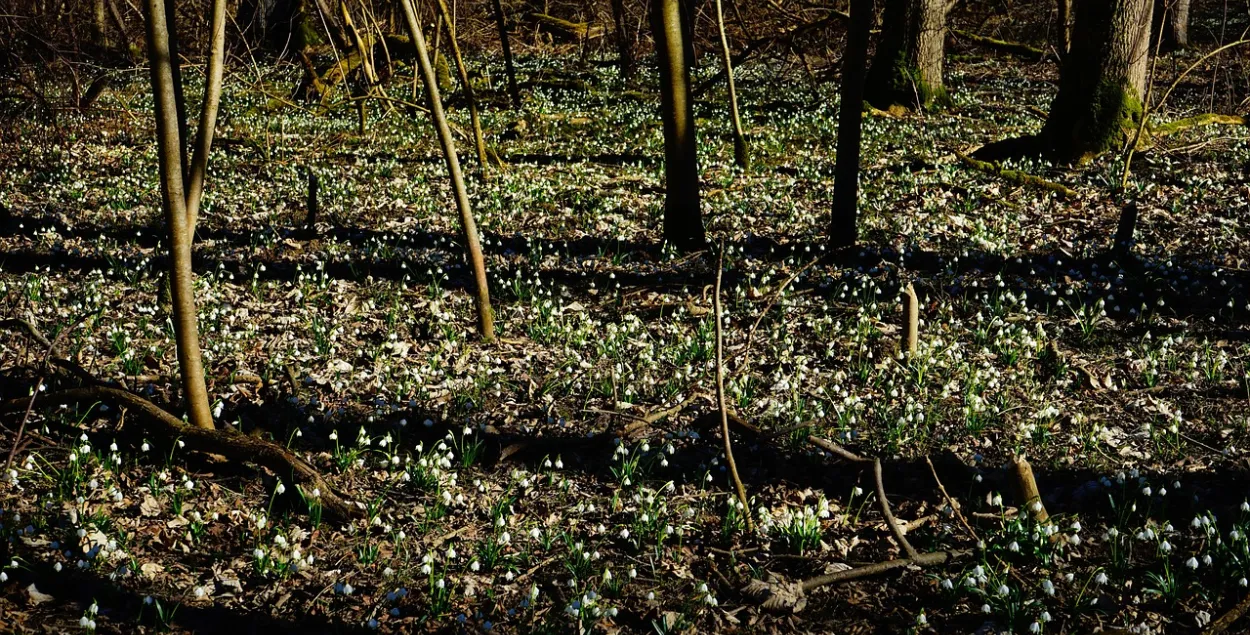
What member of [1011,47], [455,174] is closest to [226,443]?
[455,174]

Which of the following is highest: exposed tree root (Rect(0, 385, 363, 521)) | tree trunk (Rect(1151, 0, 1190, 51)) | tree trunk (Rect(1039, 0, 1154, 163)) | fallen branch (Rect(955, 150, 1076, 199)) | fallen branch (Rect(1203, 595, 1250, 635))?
tree trunk (Rect(1151, 0, 1190, 51))

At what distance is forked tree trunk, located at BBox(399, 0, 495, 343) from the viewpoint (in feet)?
21.2

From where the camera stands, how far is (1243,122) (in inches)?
563

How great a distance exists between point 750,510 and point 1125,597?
1.86 metres

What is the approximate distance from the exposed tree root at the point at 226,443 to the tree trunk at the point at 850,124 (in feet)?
18.7

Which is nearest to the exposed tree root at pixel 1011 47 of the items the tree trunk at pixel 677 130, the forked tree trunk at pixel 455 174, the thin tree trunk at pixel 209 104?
the tree trunk at pixel 677 130

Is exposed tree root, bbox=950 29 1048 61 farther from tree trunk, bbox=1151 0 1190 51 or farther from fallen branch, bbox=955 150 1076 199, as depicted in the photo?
fallen branch, bbox=955 150 1076 199

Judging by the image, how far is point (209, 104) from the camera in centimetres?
542

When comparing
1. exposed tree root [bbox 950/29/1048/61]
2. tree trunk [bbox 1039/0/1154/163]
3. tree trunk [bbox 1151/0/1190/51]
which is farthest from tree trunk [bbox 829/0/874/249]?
tree trunk [bbox 1151/0/1190/51]

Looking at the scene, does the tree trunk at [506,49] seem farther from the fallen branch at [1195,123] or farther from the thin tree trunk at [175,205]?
the thin tree trunk at [175,205]

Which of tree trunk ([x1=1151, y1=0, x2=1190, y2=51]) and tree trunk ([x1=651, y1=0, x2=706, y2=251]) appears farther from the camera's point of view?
tree trunk ([x1=1151, y1=0, x2=1190, y2=51])

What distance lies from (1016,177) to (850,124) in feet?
13.4

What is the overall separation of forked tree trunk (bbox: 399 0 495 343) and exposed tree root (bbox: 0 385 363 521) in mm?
2395

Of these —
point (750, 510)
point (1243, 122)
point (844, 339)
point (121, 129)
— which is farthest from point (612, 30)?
point (750, 510)
